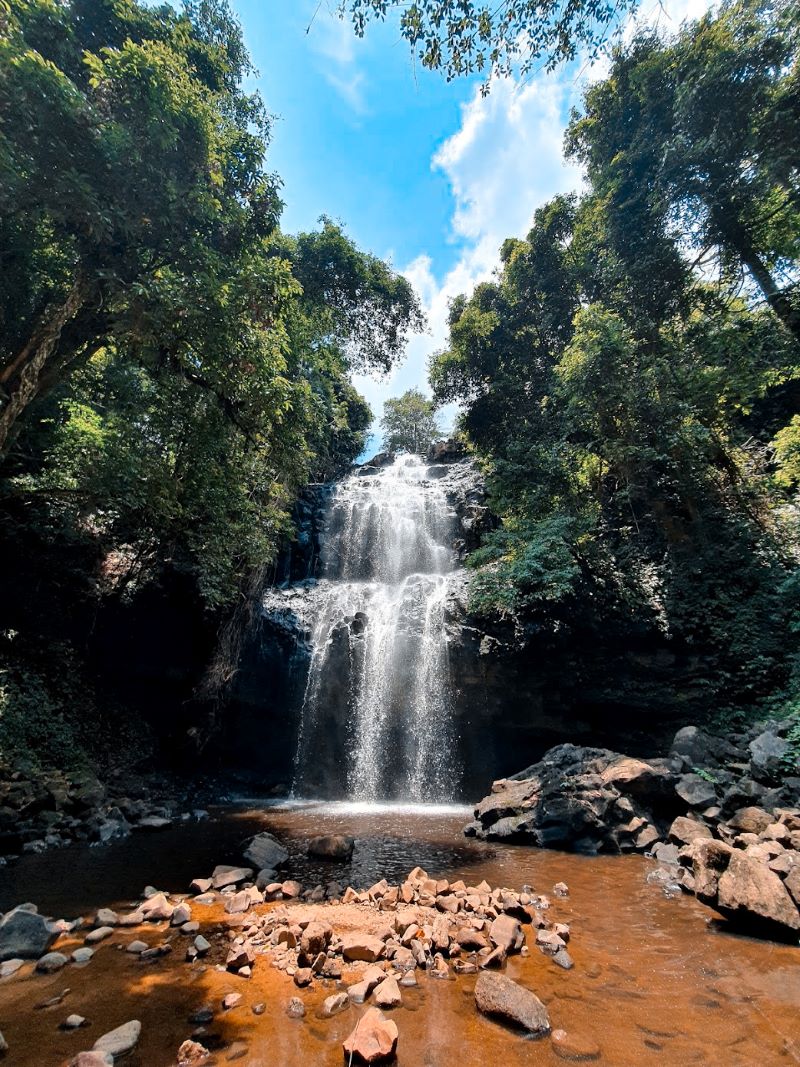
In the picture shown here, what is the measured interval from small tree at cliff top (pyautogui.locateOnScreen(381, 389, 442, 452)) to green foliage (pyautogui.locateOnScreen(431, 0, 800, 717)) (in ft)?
83.3

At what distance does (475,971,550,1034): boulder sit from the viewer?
332 centimetres

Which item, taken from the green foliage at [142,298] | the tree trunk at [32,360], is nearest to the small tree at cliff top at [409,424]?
the green foliage at [142,298]

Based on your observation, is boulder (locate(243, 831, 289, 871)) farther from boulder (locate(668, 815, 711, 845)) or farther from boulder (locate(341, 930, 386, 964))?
boulder (locate(668, 815, 711, 845))

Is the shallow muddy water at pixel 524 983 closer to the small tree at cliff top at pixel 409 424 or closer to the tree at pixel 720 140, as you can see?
the tree at pixel 720 140

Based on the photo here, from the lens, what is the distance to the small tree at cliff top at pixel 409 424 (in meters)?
42.5

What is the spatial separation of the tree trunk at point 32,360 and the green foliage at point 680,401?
434 inches

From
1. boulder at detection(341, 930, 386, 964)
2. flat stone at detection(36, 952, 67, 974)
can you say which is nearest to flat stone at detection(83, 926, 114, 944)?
flat stone at detection(36, 952, 67, 974)

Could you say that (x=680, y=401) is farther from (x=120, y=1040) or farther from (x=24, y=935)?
(x=24, y=935)

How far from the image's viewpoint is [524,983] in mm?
3898

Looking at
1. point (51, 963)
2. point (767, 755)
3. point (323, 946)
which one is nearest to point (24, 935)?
point (51, 963)

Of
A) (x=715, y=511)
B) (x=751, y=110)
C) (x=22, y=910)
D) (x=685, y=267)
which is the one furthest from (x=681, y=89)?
(x=22, y=910)

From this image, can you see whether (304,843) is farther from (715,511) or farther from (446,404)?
(446,404)

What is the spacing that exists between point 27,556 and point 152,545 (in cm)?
280

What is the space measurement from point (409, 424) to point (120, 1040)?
42412 mm
